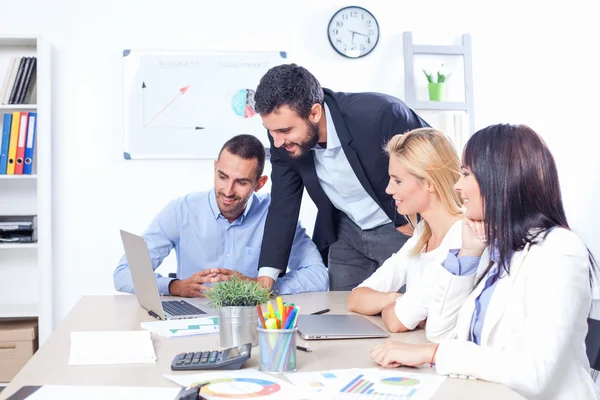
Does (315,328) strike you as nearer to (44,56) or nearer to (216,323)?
(216,323)

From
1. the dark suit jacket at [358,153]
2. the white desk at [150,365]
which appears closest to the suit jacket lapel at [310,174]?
the dark suit jacket at [358,153]

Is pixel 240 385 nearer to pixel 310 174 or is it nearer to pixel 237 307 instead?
pixel 237 307

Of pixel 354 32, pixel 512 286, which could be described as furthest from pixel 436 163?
pixel 354 32

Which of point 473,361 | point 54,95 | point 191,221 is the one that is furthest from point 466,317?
point 54,95

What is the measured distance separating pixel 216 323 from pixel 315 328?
248 mm

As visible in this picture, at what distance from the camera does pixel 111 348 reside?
4.43 ft

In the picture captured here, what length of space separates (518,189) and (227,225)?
1349 mm

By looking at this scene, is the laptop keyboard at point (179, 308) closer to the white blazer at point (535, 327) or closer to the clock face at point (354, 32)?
the white blazer at point (535, 327)

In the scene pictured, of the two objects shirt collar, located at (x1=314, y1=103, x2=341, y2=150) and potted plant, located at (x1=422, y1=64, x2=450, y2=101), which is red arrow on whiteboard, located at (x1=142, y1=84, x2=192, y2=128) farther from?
shirt collar, located at (x1=314, y1=103, x2=341, y2=150)

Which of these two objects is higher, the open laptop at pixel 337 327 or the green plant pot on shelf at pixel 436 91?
the green plant pot on shelf at pixel 436 91

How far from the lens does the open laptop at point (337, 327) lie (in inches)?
57.0

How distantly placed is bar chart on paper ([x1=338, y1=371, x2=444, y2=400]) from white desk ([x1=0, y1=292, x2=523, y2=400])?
2 centimetres

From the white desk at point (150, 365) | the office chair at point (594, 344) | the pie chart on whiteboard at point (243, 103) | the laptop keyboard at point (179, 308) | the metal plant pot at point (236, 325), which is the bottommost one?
the office chair at point (594, 344)

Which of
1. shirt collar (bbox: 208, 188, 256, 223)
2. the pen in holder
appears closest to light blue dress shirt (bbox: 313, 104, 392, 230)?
shirt collar (bbox: 208, 188, 256, 223)
